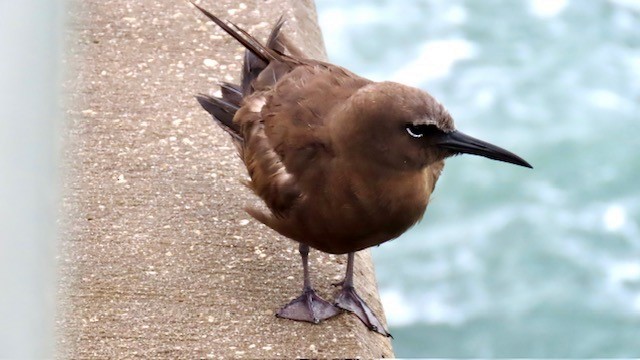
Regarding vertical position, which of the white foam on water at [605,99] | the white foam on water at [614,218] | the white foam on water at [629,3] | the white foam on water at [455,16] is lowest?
the white foam on water at [614,218]

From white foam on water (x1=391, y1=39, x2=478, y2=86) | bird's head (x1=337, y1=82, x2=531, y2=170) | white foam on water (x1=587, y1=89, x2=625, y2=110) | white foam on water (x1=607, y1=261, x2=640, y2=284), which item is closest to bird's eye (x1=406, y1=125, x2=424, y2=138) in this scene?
bird's head (x1=337, y1=82, x2=531, y2=170)

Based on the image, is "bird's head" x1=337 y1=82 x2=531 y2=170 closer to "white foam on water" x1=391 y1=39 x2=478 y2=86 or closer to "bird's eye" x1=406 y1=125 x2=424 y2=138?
"bird's eye" x1=406 y1=125 x2=424 y2=138

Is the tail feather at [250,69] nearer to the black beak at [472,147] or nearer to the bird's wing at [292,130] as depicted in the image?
the bird's wing at [292,130]

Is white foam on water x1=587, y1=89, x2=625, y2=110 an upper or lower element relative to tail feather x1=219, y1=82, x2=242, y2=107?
upper

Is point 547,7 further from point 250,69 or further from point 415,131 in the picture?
point 415,131

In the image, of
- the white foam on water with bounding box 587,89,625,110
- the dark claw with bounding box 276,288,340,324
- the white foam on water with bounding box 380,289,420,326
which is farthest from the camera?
the white foam on water with bounding box 587,89,625,110

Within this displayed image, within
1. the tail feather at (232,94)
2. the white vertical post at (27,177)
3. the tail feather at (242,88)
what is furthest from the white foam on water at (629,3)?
the white vertical post at (27,177)
